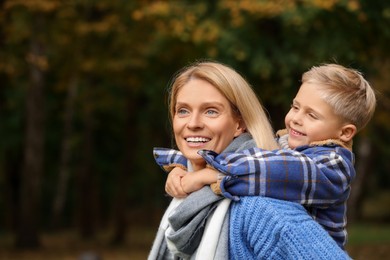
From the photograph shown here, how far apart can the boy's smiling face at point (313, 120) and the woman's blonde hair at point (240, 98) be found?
0.34 ft

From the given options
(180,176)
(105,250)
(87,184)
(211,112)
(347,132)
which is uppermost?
(211,112)

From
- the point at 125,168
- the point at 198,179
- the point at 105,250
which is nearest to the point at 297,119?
the point at 198,179

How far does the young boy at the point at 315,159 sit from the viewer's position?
8.22 ft

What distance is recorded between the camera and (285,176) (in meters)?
2.49

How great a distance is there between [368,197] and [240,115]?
41.2 metres

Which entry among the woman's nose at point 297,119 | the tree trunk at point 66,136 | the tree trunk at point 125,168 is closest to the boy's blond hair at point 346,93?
the woman's nose at point 297,119

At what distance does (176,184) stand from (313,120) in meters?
0.57

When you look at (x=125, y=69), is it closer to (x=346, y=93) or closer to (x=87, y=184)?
(x=87, y=184)

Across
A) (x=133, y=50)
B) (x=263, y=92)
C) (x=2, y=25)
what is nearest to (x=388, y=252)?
(x=263, y=92)

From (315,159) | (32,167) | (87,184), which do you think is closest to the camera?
(315,159)

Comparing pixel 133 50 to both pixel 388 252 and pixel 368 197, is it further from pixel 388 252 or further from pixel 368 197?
pixel 368 197

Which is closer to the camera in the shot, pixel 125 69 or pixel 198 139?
pixel 198 139

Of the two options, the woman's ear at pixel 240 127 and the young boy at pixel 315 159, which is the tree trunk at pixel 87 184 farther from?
the young boy at pixel 315 159

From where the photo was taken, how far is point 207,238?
8.48ft
